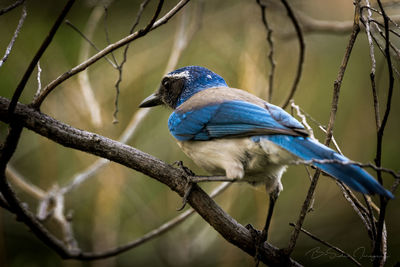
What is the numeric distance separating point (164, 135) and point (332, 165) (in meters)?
3.20

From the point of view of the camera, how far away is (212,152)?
3.36 meters

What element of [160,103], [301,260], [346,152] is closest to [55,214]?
[160,103]

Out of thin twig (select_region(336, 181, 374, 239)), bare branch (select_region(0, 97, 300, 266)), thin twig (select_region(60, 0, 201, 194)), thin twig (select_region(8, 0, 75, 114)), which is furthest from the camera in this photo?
thin twig (select_region(60, 0, 201, 194))

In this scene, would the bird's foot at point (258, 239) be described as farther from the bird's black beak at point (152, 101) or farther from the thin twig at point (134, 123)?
the bird's black beak at point (152, 101)

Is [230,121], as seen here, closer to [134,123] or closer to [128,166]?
[128,166]

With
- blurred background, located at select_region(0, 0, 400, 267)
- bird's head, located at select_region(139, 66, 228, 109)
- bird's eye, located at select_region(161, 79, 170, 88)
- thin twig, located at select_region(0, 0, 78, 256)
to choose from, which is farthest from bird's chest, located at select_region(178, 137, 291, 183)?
blurred background, located at select_region(0, 0, 400, 267)

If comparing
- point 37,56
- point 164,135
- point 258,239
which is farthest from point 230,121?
point 164,135

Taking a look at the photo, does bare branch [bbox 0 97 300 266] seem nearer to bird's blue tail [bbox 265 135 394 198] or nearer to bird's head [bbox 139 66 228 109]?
bird's blue tail [bbox 265 135 394 198]

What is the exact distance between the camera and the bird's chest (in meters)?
3.10

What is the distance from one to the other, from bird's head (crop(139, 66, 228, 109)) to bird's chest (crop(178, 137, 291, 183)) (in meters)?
0.94

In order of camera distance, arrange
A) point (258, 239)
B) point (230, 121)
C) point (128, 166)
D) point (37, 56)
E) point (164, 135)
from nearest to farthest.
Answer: point (37, 56) → point (128, 166) → point (258, 239) → point (230, 121) → point (164, 135)

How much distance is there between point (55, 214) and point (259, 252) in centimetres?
190

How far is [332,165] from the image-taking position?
259cm

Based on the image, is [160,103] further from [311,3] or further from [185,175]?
[311,3]
